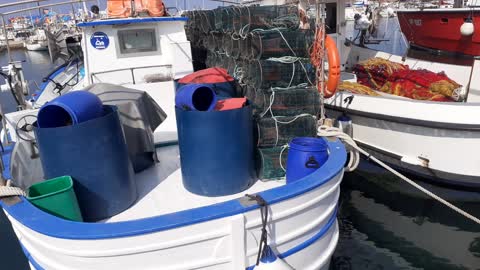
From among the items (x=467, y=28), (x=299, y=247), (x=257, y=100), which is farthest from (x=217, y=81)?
(x=467, y=28)

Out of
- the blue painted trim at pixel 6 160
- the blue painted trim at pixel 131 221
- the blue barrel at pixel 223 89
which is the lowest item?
the blue painted trim at pixel 131 221

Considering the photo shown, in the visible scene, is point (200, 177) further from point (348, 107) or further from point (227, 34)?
point (348, 107)

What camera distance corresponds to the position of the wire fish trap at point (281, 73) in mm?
3914

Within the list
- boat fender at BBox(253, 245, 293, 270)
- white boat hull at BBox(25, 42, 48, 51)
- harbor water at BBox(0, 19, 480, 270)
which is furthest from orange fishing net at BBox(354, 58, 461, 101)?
white boat hull at BBox(25, 42, 48, 51)

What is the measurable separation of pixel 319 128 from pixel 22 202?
2.87m

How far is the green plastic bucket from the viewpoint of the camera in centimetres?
279

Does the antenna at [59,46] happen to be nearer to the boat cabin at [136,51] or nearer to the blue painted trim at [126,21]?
the boat cabin at [136,51]

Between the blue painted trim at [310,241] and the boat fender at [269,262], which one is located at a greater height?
the boat fender at [269,262]

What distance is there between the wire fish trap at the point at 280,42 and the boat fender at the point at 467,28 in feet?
30.9

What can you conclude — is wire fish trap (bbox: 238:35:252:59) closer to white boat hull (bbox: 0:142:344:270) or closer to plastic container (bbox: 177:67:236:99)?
plastic container (bbox: 177:67:236:99)

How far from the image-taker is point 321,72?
168 inches

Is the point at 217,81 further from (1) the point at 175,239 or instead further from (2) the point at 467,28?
(2) the point at 467,28

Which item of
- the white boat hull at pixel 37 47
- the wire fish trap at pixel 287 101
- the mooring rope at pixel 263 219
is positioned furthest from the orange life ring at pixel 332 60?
the white boat hull at pixel 37 47

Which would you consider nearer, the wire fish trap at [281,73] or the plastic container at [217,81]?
the wire fish trap at [281,73]
